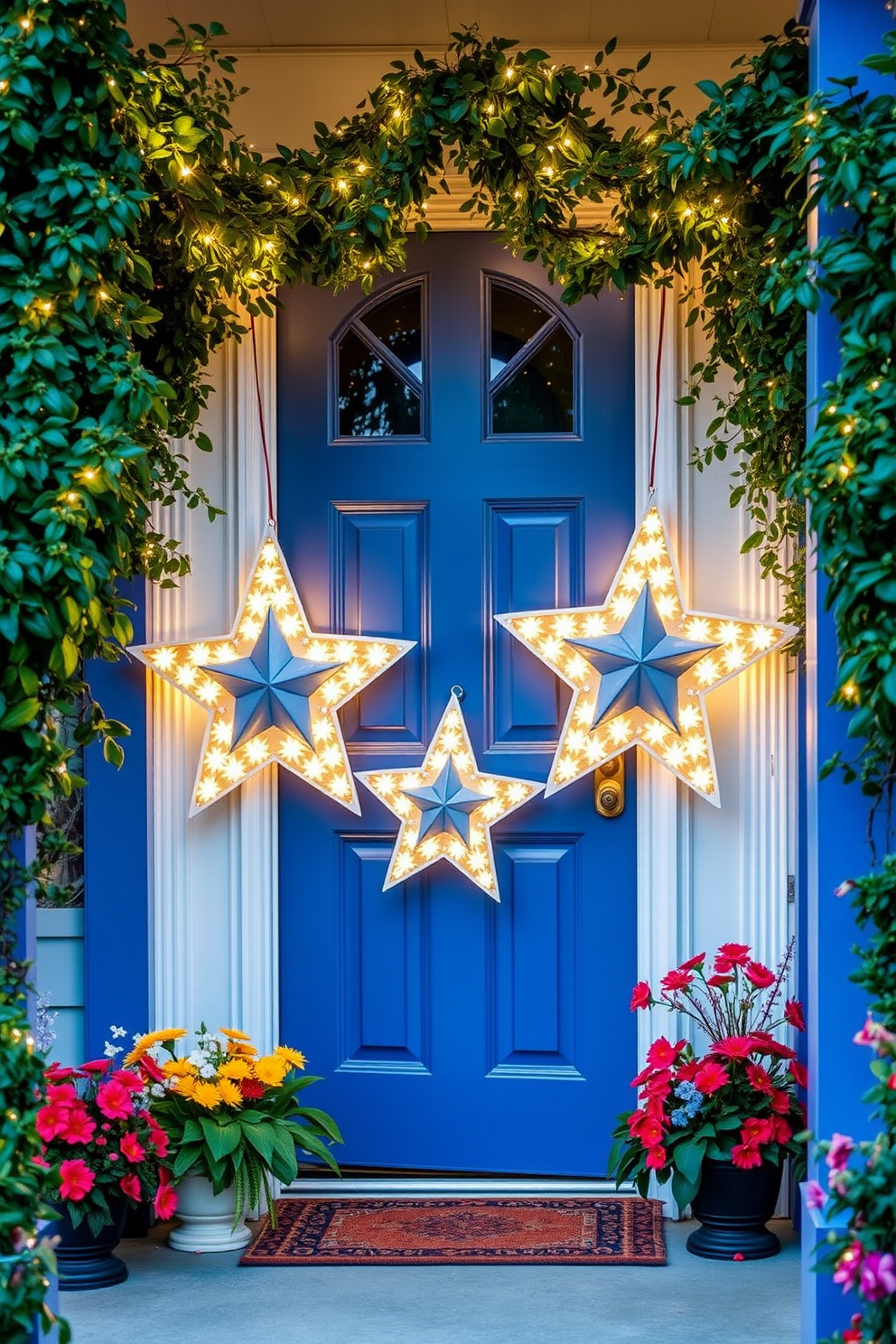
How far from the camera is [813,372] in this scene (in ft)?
8.75

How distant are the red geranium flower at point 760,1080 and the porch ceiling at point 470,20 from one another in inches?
104

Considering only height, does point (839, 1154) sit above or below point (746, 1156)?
above

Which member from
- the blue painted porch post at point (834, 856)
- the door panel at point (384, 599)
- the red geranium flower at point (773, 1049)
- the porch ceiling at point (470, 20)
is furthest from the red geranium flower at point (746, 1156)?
the porch ceiling at point (470, 20)

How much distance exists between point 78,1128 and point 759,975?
5.28 feet

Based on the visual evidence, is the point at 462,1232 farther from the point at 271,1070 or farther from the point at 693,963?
the point at 693,963

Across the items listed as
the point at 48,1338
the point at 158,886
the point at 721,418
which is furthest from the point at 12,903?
the point at 721,418

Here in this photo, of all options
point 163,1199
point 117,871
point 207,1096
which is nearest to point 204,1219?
point 163,1199

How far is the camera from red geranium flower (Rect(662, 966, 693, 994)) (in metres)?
3.58

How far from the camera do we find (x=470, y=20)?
396 cm

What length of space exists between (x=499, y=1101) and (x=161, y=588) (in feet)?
5.35

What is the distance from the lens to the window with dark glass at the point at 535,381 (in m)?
4.01

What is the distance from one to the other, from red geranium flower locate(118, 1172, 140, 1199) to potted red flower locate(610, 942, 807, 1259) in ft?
3.65

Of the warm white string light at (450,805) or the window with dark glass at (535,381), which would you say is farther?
the window with dark glass at (535,381)

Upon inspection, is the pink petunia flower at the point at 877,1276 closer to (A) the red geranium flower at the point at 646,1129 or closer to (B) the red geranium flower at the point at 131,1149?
(A) the red geranium flower at the point at 646,1129
